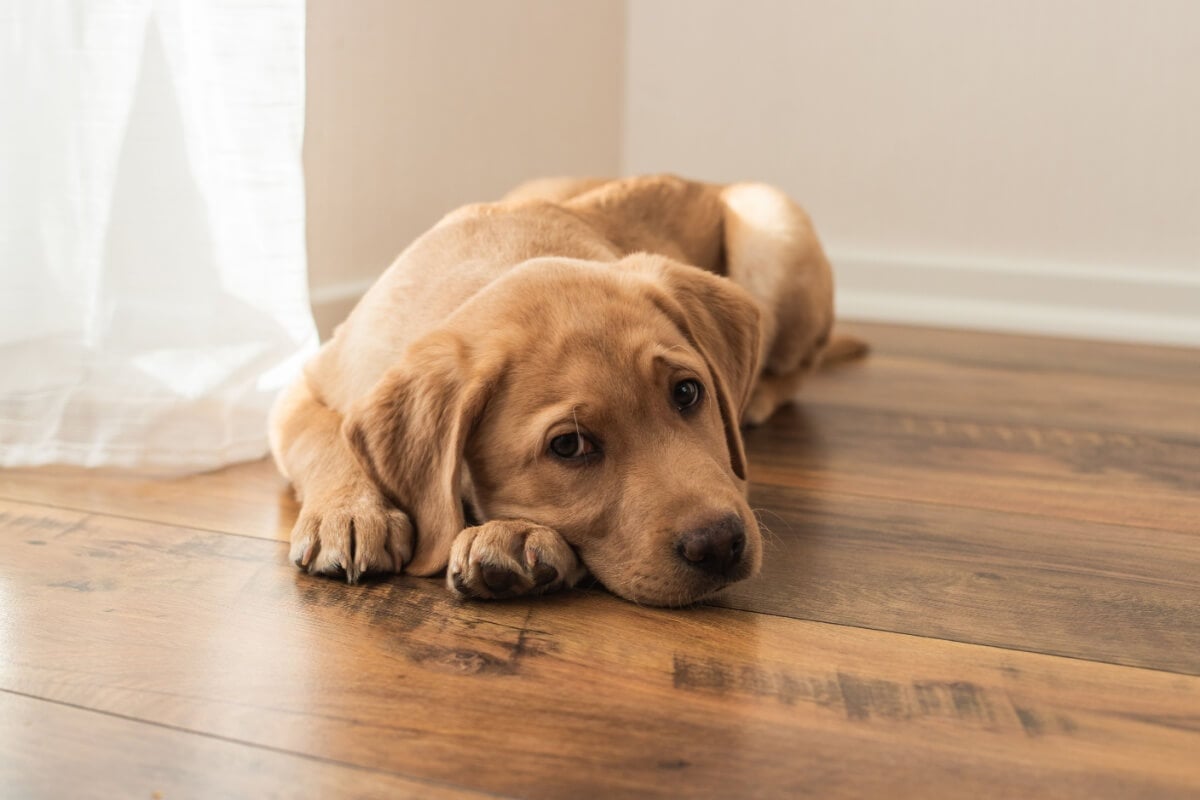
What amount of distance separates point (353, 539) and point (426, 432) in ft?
0.79

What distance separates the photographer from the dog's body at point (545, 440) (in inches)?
77.0

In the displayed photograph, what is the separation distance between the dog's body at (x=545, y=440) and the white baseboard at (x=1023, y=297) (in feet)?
10.1

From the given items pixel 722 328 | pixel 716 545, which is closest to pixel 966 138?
pixel 722 328

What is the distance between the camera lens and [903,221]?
17.5 feet

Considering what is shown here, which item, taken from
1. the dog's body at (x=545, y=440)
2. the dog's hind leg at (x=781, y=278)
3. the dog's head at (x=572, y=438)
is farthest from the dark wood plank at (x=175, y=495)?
the dog's hind leg at (x=781, y=278)

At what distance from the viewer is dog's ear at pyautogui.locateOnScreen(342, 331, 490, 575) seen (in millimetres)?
2029

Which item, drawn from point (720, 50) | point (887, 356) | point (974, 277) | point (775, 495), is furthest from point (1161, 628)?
point (720, 50)

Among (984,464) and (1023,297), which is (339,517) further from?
(1023,297)

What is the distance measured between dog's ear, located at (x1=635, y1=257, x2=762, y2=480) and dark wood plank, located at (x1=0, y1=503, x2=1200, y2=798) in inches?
18.9

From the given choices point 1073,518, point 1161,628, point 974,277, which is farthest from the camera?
point 974,277

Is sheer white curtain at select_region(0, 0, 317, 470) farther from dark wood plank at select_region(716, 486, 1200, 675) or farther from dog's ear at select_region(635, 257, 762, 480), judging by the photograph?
→ dark wood plank at select_region(716, 486, 1200, 675)

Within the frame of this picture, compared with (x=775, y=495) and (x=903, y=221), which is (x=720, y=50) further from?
(x=775, y=495)

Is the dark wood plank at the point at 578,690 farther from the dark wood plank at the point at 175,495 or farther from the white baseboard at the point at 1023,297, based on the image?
the white baseboard at the point at 1023,297

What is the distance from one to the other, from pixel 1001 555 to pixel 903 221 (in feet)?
10.8
